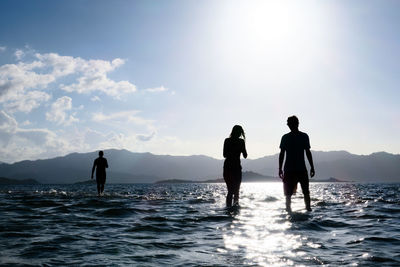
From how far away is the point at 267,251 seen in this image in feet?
14.1

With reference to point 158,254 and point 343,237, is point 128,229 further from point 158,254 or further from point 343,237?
point 343,237

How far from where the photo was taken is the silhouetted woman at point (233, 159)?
1101cm

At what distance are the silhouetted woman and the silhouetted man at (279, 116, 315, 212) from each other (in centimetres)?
159

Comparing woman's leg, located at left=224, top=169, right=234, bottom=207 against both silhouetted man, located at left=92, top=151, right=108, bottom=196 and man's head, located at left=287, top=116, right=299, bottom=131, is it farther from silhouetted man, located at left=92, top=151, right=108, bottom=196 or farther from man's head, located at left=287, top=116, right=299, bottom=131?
silhouetted man, located at left=92, top=151, right=108, bottom=196

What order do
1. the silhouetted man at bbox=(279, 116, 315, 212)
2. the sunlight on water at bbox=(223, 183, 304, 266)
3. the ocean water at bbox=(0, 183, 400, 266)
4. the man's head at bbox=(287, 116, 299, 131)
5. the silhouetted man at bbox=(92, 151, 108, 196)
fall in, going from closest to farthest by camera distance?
the ocean water at bbox=(0, 183, 400, 266) < the sunlight on water at bbox=(223, 183, 304, 266) < the silhouetted man at bbox=(279, 116, 315, 212) < the man's head at bbox=(287, 116, 299, 131) < the silhouetted man at bbox=(92, 151, 108, 196)

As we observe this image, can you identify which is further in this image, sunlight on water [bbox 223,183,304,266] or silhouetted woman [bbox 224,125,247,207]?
silhouetted woman [bbox 224,125,247,207]

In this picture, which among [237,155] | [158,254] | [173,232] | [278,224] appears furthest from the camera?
[237,155]

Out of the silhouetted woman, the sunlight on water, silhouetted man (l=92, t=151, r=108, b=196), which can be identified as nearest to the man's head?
the silhouetted woman

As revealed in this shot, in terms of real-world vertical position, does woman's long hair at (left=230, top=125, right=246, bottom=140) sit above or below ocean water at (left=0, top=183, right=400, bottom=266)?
above

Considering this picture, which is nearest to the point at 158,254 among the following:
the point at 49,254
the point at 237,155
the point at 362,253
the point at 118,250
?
the point at 118,250

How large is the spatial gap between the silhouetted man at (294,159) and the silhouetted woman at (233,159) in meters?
1.59

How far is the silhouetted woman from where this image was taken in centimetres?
1101

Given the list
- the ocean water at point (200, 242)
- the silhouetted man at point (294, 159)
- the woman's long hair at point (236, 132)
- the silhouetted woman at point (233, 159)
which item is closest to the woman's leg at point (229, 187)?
the silhouetted woman at point (233, 159)

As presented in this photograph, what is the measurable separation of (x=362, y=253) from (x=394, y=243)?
3.52 ft
